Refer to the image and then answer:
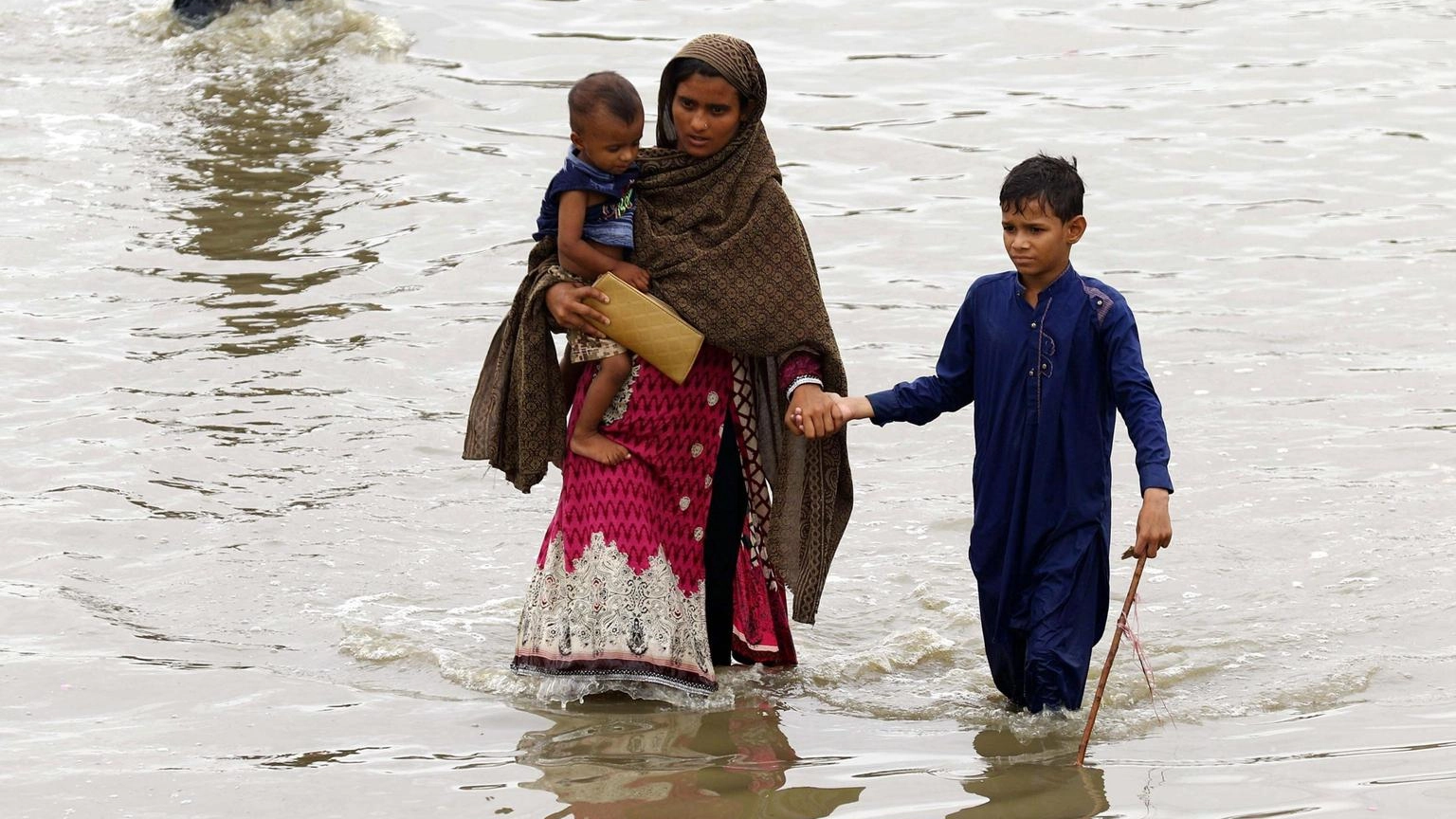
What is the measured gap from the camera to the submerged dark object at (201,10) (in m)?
15.5

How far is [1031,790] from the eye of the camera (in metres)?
3.90

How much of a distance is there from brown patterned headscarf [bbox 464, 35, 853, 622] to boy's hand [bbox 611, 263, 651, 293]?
46 millimetres

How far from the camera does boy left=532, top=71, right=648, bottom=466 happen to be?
4020 millimetres

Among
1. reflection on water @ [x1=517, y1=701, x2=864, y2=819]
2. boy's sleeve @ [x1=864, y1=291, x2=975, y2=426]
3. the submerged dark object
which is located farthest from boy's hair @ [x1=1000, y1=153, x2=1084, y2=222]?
the submerged dark object

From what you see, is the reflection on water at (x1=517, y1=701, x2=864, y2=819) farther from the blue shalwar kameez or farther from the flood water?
the blue shalwar kameez

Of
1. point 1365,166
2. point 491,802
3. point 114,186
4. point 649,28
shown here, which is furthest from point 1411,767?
point 649,28

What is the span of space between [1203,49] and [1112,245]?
205 inches

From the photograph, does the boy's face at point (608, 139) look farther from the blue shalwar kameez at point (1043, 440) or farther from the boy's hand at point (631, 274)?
the blue shalwar kameez at point (1043, 440)

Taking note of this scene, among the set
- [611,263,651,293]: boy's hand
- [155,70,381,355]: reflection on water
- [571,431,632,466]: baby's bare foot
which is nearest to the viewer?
[611,263,651,293]: boy's hand

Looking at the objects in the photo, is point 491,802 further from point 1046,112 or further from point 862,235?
point 1046,112

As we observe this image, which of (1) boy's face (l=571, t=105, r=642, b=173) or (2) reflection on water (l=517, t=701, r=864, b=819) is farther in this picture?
(1) boy's face (l=571, t=105, r=642, b=173)

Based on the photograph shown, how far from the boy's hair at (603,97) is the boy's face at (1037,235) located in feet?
2.95

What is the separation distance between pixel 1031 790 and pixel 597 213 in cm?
169

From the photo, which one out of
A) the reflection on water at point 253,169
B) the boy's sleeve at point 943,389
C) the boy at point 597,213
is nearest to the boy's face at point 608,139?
the boy at point 597,213
